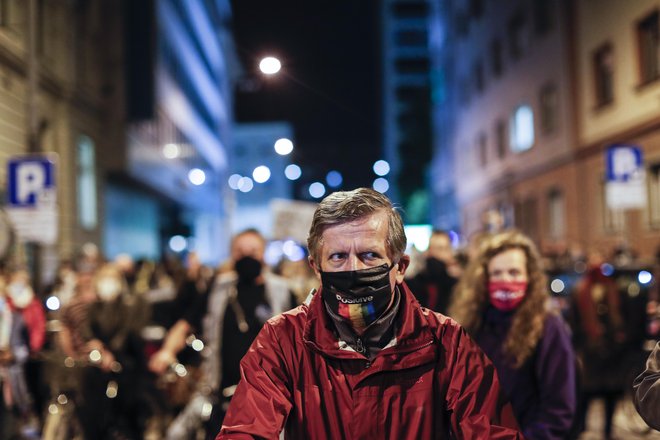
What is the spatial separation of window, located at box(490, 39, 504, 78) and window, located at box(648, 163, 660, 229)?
613 inches

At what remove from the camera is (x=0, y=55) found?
18297 mm

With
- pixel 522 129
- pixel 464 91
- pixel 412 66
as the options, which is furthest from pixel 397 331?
pixel 412 66

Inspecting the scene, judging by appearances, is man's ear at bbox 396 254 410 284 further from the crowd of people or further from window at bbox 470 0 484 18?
window at bbox 470 0 484 18

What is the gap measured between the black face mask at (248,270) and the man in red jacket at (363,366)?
3917 mm

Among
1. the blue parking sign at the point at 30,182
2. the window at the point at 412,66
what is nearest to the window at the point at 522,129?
the blue parking sign at the point at 30,182

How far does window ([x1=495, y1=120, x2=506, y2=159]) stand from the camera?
1483 inches

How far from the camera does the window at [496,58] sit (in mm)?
37422

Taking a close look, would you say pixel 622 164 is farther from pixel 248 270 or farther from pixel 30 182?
pixel 248 270

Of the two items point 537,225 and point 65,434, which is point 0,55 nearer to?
point 65,434

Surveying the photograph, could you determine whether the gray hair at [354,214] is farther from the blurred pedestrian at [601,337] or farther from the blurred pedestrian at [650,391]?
the blurred pedestrian at [601,337]

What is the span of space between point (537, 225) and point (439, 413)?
30.4m

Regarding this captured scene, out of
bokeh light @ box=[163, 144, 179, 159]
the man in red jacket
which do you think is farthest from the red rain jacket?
bokeh light @ box=[163, 144, 179, 159]

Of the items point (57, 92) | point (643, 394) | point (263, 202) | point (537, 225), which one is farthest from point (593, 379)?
point (263, 202)

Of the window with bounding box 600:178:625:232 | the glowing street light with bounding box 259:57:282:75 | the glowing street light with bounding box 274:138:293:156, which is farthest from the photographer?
the window with bounding box 600:178:625:232
